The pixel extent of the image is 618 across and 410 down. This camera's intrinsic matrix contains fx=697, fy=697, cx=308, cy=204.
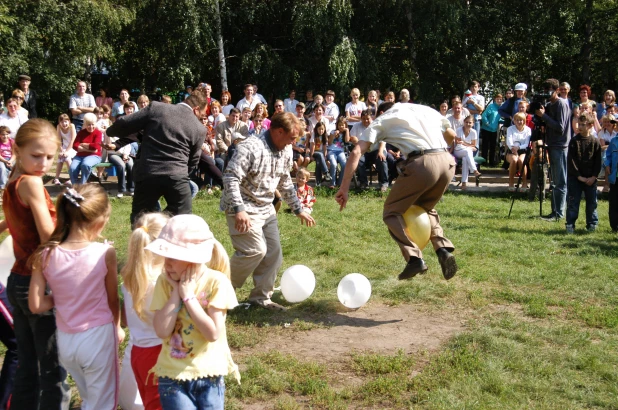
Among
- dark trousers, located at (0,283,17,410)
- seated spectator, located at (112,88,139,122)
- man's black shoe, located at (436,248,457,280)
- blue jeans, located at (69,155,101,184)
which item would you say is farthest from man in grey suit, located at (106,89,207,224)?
seated spectator, located at (112,88,139,122)

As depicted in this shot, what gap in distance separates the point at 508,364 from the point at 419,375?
70 centimetres

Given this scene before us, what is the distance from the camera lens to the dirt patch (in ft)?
18.1

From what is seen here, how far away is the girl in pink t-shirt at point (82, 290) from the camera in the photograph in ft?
12.0

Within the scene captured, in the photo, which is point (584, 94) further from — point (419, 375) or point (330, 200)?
point (419, 375)

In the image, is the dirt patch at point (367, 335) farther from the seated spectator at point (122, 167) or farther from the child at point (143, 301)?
the seated spectator at point (122, 167)

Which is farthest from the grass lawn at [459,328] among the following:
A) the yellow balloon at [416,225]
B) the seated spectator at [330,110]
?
the seated spectator at [330,110]

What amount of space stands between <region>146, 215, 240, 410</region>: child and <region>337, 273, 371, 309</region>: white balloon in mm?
3020

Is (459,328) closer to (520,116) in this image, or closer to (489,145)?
(520,116)

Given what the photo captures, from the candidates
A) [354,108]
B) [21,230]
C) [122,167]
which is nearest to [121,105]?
[122,167]

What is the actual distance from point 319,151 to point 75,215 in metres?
11.2

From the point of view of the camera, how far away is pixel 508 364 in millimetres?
5109

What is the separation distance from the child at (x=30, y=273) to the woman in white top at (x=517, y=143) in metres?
11.7

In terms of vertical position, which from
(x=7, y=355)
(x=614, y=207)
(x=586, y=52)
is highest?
(x=586, y=52)

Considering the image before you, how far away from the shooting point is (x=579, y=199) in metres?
10.2
